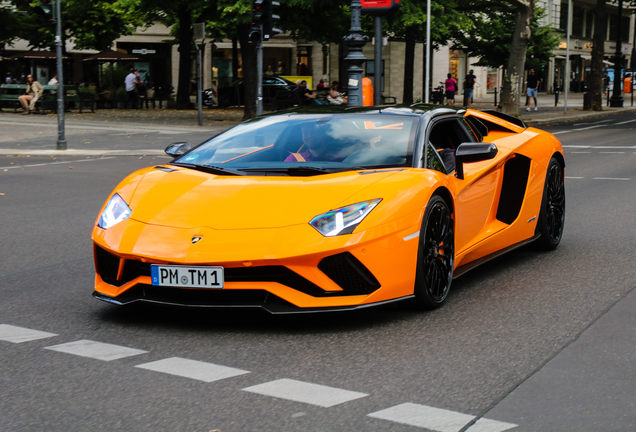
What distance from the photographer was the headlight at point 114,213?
5008 millimetres

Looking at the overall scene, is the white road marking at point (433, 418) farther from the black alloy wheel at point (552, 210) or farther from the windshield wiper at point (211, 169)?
the black alloy wheel at point (552, 210)

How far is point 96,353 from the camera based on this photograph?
4.32 m

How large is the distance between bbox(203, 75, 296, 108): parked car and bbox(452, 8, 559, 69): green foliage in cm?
800

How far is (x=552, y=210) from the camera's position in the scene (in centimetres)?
720

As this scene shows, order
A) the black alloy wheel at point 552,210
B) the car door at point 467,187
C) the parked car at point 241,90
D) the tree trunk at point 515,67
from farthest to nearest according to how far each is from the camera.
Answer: the parked car at point 241,90 < the tree trunk at point 515,67 < the black alloy wheel at point 552,210 < the car door at point 467,187

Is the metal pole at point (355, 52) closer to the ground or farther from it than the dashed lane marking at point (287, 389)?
farther from it

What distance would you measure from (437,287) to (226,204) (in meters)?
1.33

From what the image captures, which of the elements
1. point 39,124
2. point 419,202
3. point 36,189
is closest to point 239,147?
point 419,202

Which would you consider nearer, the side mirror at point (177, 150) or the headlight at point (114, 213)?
the headlight at point (114, 213)

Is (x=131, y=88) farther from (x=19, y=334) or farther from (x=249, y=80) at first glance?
(x=19, y=334)

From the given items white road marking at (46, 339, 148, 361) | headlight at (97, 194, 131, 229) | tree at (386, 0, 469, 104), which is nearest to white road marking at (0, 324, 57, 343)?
white road marking at (46, 339, 148, 361)

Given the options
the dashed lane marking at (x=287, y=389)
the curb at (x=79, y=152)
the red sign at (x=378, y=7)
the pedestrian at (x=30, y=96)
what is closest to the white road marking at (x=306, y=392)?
the dashed lane marking at (x=287, y=389)

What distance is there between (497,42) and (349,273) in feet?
125

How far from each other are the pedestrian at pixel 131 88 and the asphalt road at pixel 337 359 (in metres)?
31.4
